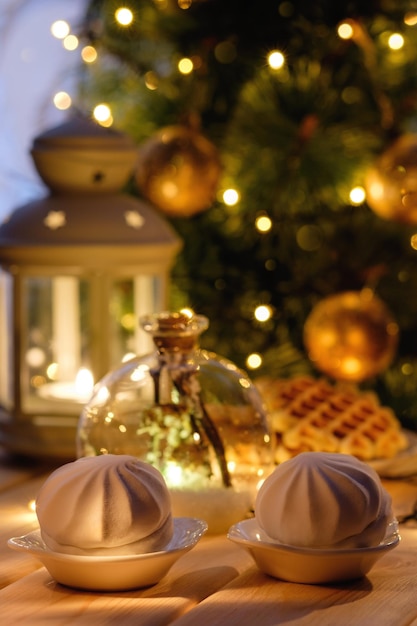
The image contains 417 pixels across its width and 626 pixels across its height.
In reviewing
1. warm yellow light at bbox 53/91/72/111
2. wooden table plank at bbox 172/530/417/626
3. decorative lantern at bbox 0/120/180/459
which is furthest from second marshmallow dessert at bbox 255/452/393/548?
warm yellow light at bbox 53/91/72/111

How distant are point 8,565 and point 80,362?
1.42 feet

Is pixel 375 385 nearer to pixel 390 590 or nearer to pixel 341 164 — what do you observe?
pixel 341 164

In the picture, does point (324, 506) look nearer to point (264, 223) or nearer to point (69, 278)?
point (69, 278)

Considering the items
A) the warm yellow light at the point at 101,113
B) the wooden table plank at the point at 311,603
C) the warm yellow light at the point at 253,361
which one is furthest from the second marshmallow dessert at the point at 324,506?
the warm yellow light at the point at 253,361

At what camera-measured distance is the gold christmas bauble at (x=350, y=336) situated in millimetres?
1701

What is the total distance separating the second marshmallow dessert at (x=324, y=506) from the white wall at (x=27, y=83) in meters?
1.55

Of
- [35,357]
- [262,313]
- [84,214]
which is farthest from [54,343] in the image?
[262,313]

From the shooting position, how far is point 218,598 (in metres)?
0.89

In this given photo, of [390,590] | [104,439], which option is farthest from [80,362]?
[390,590]

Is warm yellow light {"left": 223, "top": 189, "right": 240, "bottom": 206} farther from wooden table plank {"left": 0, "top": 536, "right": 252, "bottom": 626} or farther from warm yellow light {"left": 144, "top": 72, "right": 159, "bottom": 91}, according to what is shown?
wooden table plank {"left": 0, "top": 536, "right": 252, "bottom": 626}

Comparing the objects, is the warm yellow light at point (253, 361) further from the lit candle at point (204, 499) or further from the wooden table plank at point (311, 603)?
the wooden table plank at point (311, 603)

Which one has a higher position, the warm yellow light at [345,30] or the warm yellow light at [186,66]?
the warm yellow light at [345,30]

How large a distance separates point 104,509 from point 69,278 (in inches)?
20.5

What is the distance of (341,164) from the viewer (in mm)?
1808
